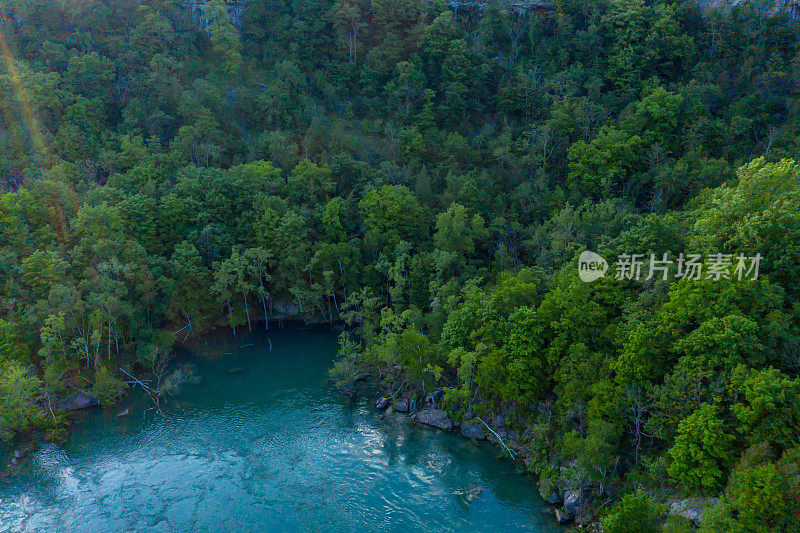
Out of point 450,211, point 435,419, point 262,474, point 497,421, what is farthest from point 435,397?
point 450,211

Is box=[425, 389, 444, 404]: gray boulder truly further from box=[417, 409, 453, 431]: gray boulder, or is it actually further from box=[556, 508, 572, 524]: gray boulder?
box=[556, 508, 572, 524]: gray boulder

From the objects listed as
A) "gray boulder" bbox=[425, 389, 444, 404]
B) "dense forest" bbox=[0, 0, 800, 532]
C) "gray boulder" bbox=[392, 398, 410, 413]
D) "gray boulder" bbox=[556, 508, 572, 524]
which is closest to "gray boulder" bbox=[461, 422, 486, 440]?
"dense forest" bbox=[0, 0, 800, 532]

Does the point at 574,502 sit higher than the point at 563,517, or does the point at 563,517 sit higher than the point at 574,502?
the point at 574,502

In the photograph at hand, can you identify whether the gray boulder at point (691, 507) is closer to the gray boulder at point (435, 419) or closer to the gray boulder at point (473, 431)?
the gray boulder at point (473, 431)

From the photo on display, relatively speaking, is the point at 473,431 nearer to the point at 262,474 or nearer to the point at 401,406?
the point at 401,406

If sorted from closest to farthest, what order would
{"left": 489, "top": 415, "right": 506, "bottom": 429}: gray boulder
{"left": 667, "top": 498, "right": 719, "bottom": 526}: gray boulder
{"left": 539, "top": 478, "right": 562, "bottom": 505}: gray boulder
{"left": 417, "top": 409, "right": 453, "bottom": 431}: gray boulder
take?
{"left": 667, "top": 498, "right": 719, "bottom": 526}: gray boulder < {"left": 539, "top": 478, "right": 562, "bottom": 505}: gray boulder < {"left": 489, "top": 415, "right": 506, "bottom": 429}: gray boulder < {"left": 417, "top": 409, "right": 453, "bottom": 431}: gray boulder

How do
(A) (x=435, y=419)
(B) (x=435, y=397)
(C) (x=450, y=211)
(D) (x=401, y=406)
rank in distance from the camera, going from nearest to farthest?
(A) (x=435, y=419)
(B) (x=435, y=397)
(D) (x=401, y=406)
(C) (x=450, y=211)
